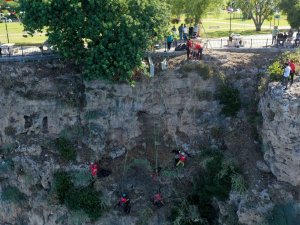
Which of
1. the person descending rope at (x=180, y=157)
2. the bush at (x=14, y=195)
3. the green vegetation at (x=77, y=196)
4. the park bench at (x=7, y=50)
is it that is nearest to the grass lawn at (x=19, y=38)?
the park bench at (x=7, y=50)

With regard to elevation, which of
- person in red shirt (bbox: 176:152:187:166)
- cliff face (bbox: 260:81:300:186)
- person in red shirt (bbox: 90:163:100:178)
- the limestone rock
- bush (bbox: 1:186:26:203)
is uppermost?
cliff face (bbox: 260:81:300:186)

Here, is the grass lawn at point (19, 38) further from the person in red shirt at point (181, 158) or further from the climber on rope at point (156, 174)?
the person in red shirt at point (181, 158)

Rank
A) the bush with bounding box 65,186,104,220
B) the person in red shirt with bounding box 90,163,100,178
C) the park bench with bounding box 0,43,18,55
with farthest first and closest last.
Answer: the park bench with bounding box 0,43,18,55 < the person in red shirt with bounding box 90,163,100,178 < the bush with bounding box 65,186,104,220

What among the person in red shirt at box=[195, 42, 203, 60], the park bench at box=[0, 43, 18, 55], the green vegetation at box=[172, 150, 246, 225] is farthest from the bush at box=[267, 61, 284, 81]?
the park bench at box=[0, 43, 18, 55]

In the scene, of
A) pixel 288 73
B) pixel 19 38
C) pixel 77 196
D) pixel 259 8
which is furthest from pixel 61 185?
pixel 259 8

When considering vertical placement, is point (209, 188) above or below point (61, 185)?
above

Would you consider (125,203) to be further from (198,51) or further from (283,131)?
(198,51)

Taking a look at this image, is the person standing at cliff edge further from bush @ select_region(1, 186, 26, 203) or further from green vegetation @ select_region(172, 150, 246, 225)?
bush @ select_region(1, 186, 26, 203)
